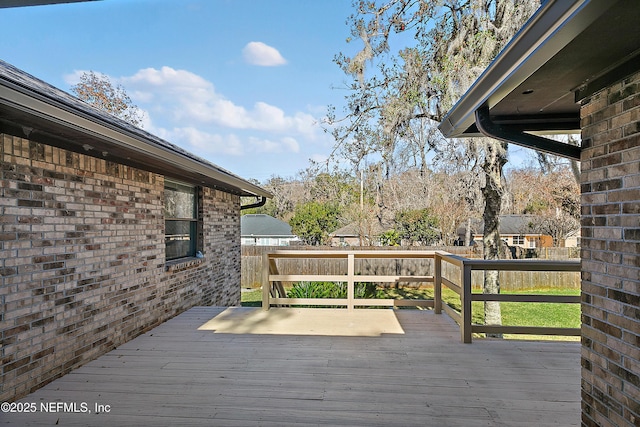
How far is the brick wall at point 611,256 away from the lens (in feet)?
5.31

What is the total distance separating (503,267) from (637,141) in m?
2.42

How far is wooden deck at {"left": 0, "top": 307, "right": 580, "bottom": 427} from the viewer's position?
8.00 ft

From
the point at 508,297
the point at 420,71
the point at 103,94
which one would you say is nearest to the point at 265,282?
the point at 508,297

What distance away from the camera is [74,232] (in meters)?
3.22

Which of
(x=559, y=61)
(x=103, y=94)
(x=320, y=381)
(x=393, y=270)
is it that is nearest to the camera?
(x=559, y=61)

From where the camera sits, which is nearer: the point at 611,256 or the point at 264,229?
the point at 611,256

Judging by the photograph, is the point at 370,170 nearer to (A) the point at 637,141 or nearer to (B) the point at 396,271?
(A) the point at 637,141

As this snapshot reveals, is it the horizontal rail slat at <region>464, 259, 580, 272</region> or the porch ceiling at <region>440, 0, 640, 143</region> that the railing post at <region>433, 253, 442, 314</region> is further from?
the porch ceiling at <region>440, 0, 640, 143</region>

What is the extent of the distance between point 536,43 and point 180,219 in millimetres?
4972

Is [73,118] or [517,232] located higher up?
[73,118]

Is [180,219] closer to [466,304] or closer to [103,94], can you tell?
[466,304]

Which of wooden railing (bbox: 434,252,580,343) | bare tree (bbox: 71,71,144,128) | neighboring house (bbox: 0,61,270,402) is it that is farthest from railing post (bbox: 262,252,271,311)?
bare tree (bbox: 71,71,144,128)

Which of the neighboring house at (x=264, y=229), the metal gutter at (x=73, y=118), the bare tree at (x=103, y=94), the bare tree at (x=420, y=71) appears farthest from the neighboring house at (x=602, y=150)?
the neighboring house at (x=264, y=229)

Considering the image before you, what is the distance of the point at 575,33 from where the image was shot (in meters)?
1.33
